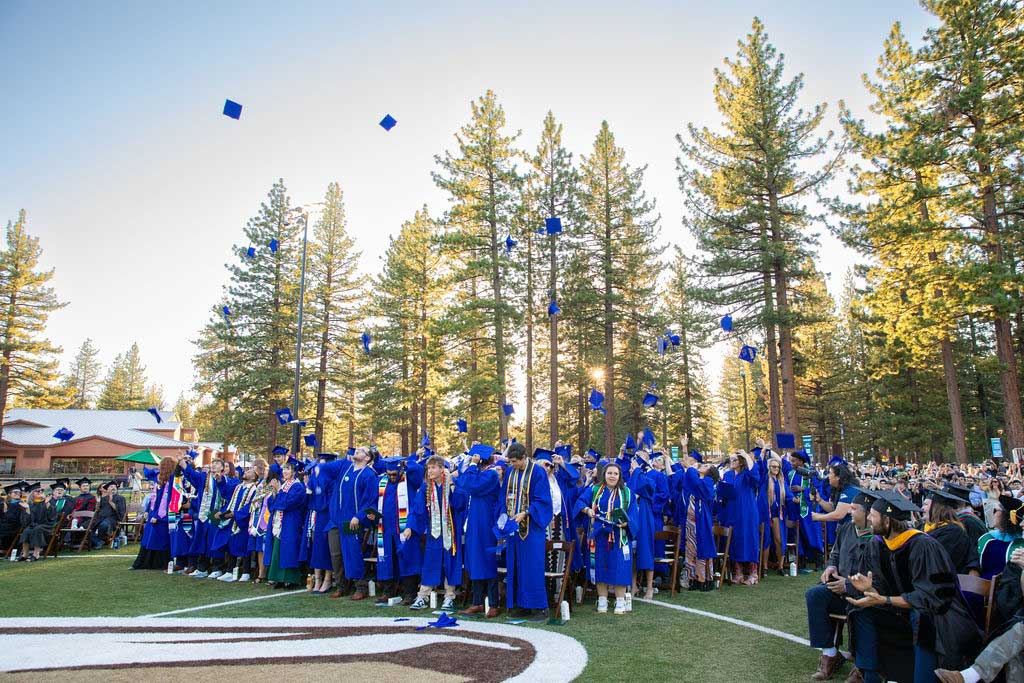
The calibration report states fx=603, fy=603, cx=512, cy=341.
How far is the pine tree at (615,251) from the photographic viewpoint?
95.2ft

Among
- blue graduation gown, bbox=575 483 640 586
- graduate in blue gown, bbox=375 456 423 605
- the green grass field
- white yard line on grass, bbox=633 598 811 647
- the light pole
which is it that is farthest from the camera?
the light pole

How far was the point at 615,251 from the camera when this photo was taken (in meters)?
29.5

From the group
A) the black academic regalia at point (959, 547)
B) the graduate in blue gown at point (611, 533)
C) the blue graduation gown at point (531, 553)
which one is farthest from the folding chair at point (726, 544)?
the black academic regalia at point (959, 547)

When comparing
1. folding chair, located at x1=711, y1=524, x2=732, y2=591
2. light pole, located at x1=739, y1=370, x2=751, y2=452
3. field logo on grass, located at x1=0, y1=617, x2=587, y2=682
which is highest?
light pole, located at x1=739, y1=370, x2=751, y2=452

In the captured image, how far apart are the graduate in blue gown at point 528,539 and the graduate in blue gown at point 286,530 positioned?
415 centimetres

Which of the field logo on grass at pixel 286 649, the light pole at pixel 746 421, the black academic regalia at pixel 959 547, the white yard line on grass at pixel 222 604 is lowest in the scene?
the white yard line on grass at pixel 222 604

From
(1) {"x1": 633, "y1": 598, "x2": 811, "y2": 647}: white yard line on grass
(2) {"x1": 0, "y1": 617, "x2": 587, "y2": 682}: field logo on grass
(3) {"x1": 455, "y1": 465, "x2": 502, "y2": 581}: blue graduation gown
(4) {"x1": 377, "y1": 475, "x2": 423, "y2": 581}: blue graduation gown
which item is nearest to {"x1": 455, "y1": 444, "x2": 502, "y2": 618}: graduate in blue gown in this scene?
(3) {"x1": 455, "y1": 465, "x2": 502, "y2": 581}: blue graduation gown

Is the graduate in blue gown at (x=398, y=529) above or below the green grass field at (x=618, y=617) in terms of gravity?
above

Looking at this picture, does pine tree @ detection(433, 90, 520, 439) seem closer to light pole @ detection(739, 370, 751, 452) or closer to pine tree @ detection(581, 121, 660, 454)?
pine tree @ detection(581, 121, 660, 454)

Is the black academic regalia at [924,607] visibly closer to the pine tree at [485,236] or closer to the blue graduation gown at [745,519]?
the blue graduation gown at [745,519]

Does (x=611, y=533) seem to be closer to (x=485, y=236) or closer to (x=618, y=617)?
(x=618, y=617)

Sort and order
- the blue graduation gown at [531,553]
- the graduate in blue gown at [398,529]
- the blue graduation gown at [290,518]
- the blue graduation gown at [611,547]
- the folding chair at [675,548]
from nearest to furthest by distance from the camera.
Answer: the blue graduation gown at [531,553] < the blue graduation gown at [611,547] < the graduate in blue gown at [398,529] < the folding chair at [675,548] < the blue graduation gown at [290,518]

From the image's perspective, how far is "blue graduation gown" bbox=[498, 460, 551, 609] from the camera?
25.5 feet

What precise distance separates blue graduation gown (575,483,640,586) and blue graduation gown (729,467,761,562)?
8.70 ft
